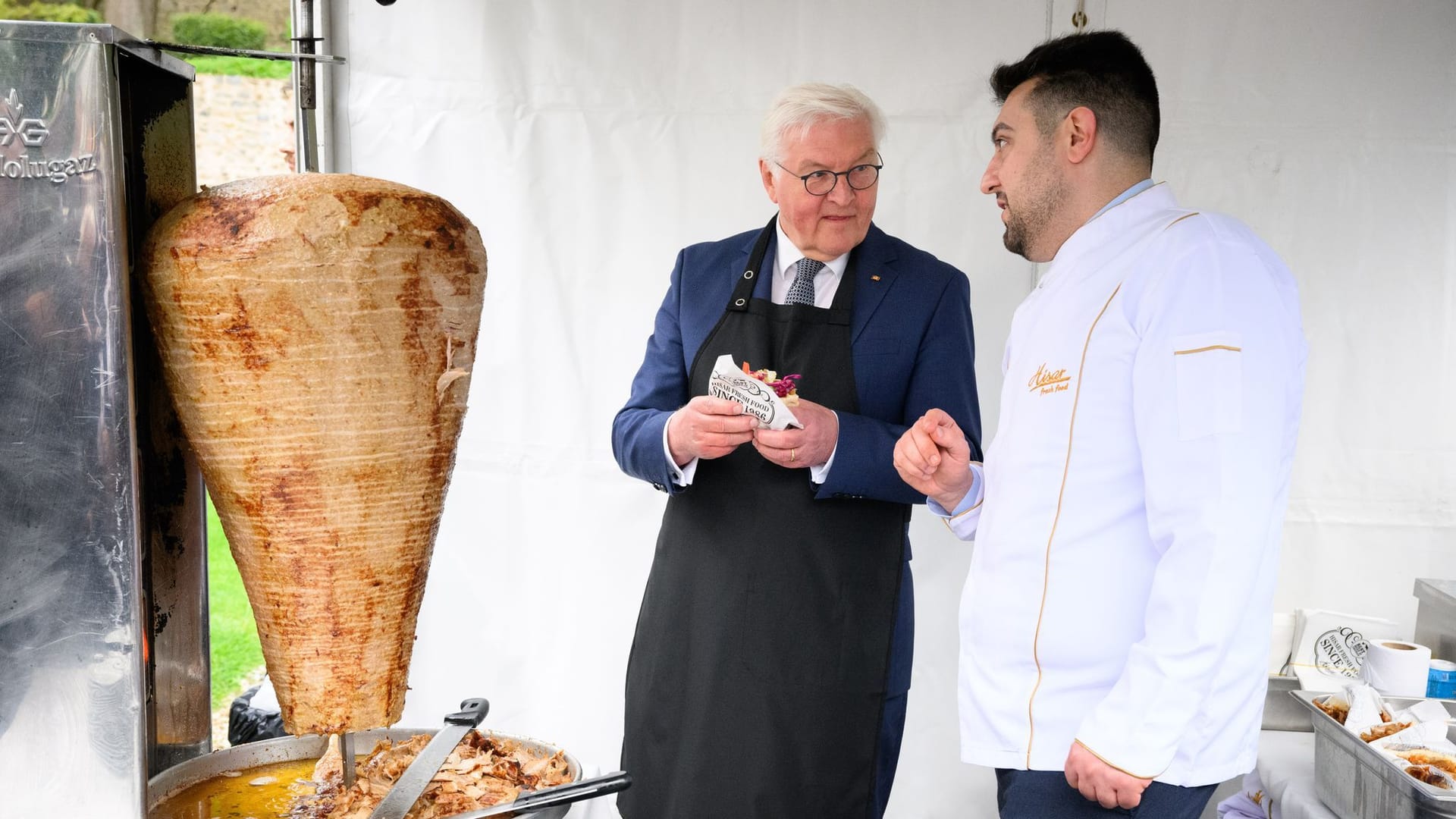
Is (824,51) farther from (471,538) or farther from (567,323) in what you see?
(471,538)

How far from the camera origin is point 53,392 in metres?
0.90

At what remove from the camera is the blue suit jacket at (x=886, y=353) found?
8.17 feet

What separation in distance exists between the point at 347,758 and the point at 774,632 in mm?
1424

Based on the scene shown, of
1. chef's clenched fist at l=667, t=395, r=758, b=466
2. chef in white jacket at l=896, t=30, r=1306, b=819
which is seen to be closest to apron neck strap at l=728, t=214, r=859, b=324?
chef's clenched fist at l=667, t=395, r=758, b=466

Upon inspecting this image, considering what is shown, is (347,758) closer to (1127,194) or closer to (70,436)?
(70,436)

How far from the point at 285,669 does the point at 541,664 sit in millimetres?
2570

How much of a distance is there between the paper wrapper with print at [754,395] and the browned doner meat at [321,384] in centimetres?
121

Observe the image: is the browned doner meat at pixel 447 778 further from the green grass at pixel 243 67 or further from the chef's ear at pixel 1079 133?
the green grass at pixel 243 67

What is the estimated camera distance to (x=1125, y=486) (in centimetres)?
171

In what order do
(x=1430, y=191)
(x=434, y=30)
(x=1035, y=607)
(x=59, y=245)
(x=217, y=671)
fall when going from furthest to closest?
1. (x=217, y=671)
2. (x=434, y=30)
3. (x=1430, y=191)
4. (x=1035, y=607)
5. (x=59, y=245)

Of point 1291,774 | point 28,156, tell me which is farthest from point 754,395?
point 1291,774

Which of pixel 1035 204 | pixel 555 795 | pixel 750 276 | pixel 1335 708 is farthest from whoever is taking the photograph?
pixel 750 276

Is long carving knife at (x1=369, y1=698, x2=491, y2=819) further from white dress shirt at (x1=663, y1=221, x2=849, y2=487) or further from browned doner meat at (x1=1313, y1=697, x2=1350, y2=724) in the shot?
browned doner meat at (x1=1313, y1=697, x2=1350, y2=724)

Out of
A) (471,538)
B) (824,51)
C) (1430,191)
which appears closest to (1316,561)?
(1430,191)
